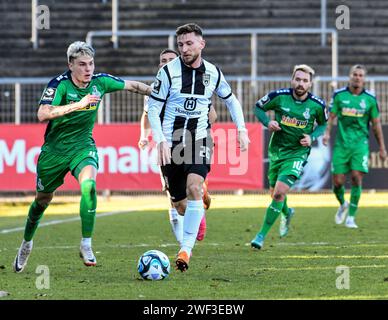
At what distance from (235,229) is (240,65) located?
1222 cm

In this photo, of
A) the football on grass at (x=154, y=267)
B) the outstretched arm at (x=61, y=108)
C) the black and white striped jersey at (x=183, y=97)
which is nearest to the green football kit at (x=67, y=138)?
the outstretched arm at (x=61, y=108)

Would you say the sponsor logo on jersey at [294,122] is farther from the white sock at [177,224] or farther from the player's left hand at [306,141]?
the white sock at [177,224]

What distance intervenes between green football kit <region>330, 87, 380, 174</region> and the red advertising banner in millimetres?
6570

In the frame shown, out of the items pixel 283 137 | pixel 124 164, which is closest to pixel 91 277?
pixel 283 137

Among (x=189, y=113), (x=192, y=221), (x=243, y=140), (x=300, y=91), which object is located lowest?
(x=192, y=221)

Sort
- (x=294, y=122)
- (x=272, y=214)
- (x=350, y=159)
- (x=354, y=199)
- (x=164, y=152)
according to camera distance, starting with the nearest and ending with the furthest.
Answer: (x=164, y=152) → (x=272, y=214) → (x=294, y=122) → (x=354, y=199) → (x=350, y=159)

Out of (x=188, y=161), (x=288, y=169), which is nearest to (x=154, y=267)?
(x=188, y=161)

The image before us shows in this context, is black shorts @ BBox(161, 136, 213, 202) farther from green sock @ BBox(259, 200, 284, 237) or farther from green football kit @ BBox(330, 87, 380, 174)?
green football kit @ BBox(330, 87, 380, 174)

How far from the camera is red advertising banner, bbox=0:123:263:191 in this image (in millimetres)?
23547

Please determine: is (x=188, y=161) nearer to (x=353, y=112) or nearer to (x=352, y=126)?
(x=353, y=112)

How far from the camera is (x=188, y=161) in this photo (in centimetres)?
1027

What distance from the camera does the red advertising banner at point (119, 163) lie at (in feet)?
77.3

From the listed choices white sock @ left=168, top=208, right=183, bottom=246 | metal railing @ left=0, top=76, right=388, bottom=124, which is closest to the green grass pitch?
white sock @ left=168, top=208, right=183, bottom=246

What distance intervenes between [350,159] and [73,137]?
7.33 meters
